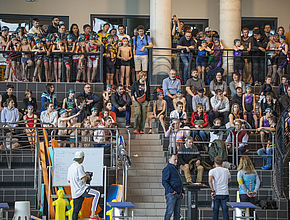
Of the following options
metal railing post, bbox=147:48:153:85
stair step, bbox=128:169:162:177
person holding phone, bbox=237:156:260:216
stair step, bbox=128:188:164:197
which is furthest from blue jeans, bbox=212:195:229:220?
metal railing post, bbox=147:48:153:85

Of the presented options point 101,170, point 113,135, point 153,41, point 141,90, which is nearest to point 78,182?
point 101,170

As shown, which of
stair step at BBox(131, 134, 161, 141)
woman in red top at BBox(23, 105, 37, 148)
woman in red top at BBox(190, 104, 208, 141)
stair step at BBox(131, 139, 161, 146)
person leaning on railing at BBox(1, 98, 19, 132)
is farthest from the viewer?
stair step at BBox(131, 134, 161, 141)

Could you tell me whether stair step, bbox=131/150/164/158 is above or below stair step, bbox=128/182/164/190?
above

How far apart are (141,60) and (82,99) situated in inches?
140

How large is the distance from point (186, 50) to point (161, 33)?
1.36 metres

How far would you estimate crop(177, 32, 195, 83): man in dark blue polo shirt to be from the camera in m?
25.6

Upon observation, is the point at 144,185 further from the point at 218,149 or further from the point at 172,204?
the point at 172,204

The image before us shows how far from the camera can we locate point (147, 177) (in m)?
21.4

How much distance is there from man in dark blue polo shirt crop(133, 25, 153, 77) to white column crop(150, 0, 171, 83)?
1.58 feet

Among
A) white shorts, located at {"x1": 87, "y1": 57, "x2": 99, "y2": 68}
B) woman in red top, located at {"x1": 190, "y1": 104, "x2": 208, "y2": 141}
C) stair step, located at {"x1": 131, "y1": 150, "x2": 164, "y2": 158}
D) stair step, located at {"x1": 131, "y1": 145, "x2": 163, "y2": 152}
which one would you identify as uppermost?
white shorts, located at {"x1": 87, "y1": 57, "x2": 99, "y2": 68}

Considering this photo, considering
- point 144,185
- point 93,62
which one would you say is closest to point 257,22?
point 93,62

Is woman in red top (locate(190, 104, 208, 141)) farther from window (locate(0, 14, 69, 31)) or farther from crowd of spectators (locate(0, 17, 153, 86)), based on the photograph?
window (locate(0, 14, 69, 31))

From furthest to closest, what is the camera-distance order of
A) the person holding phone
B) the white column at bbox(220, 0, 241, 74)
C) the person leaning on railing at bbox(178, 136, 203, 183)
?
the white column at bbox(220, 0, 241, 74) < the person leaning on railing at bbox(178, 136, 203, 183) < the person holding phone

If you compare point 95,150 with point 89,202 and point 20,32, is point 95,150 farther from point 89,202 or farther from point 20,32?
point 20,32
